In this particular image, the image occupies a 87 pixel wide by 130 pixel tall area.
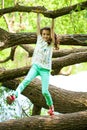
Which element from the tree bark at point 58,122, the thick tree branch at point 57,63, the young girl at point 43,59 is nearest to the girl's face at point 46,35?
the young girl at point 43,59

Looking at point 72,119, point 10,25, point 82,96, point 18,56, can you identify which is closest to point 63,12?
point 72,119

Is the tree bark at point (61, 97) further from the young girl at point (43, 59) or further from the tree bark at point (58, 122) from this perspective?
the young girl at point (43, 59)

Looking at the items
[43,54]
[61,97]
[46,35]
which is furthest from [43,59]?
[61,97]

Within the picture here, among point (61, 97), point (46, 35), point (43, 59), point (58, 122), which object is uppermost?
point (46, 35)

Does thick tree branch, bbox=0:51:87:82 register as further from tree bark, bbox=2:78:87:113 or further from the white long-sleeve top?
the white long-sleeve top

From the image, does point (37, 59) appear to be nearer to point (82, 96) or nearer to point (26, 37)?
point (26, 37)

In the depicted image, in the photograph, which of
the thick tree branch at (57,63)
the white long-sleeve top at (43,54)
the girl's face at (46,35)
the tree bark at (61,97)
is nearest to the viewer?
the girl's face at (46,35)

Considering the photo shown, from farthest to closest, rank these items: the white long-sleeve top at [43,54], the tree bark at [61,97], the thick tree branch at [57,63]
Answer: the thick tree branch at [57,63] → the tree bark at [61,97] → the white long-sleeve top at [43,54]

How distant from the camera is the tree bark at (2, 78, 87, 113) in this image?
24.5ft

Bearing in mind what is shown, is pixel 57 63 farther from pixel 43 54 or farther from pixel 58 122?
pixel 58 122

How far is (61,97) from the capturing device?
7.58 meters

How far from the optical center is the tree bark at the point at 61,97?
745 centimetres

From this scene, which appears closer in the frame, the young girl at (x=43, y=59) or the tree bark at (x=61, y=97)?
the young girl at (x=43, y=59)

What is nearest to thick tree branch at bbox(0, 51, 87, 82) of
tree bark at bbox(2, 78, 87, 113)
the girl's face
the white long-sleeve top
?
tree bark at bbox(2, 78, 87, 113)
